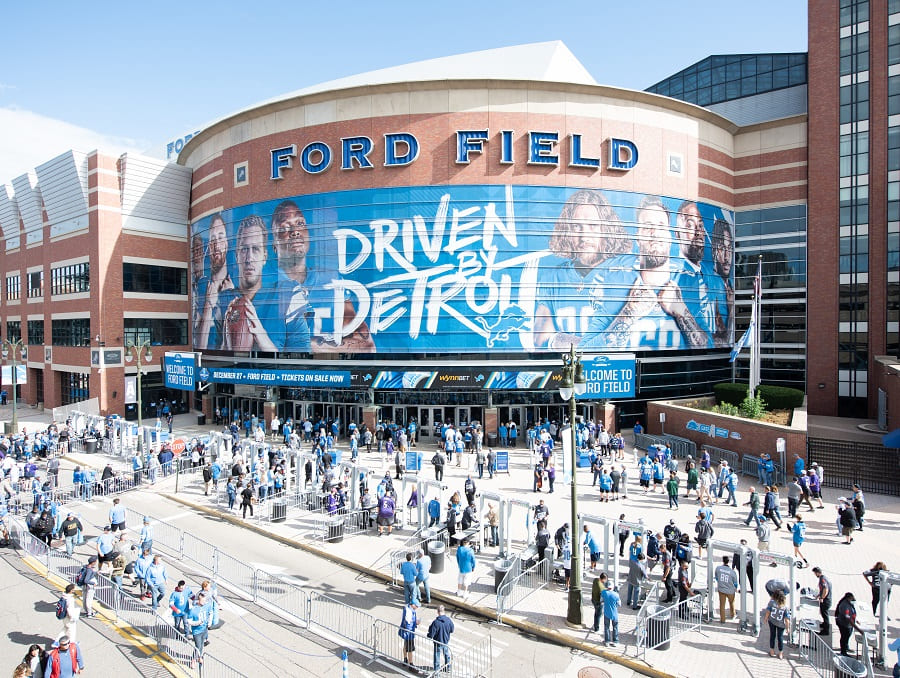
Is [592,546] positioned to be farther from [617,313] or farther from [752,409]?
[617,313]

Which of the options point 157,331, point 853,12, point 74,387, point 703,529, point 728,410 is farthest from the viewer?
point 74,387

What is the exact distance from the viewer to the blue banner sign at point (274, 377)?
35.6 meters

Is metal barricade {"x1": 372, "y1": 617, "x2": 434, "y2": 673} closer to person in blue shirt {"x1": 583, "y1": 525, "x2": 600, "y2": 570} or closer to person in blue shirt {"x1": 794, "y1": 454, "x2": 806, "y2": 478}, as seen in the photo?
person in blue shirt {"x1": 583, "y1": 525, "x2": 600, "y2": 570}

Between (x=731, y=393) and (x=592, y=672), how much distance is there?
28.5 meters

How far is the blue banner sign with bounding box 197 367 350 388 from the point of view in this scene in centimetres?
3562

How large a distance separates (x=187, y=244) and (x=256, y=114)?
15147mm

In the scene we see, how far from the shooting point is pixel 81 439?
34.6 m

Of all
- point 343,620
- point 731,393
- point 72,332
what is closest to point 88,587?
point 343,620

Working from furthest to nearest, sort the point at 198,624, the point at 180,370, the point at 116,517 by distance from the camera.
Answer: the point at 180,370
the point at 116,517
the point at 198,624

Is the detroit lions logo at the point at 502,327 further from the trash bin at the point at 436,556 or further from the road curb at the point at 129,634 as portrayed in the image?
the road curb at the point at 129,634

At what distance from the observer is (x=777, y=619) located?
1160 cm

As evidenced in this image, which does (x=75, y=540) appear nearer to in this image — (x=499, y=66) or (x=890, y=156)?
(x=499, y=66)

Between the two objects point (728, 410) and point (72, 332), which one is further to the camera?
point (72, 332)

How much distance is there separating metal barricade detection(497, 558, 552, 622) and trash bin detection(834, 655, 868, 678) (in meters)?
6.75
